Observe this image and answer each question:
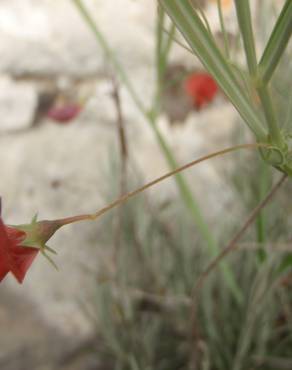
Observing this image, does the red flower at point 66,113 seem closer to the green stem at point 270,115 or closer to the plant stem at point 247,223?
the plant stem at point 247,223

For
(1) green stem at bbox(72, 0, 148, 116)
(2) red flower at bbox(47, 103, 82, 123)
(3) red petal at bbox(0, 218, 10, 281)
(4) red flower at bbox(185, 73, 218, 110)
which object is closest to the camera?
(3) red petal at bbox(0, 218, 10, 281)

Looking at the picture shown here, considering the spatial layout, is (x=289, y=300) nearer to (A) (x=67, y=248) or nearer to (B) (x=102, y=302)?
(B) (x=102, y=302)

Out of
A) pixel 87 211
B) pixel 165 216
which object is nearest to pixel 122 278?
pixel 165 216

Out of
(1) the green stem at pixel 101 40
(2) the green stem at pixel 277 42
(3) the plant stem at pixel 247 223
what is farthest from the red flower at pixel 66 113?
(2) the green stem at pixel 277 42

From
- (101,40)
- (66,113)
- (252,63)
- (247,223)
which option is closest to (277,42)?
(252,63)

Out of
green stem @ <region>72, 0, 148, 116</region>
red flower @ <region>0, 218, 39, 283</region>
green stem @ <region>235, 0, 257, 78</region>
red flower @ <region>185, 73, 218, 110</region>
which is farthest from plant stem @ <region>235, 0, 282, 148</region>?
red flower @ <region>185, 73, 218, 110</region>

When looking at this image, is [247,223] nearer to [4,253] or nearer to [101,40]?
[4,253]

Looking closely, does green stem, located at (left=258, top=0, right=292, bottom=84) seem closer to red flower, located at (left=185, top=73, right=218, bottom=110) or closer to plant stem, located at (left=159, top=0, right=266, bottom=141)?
plant stem, located at (left=159, top=0, right=266, bottom=141)
